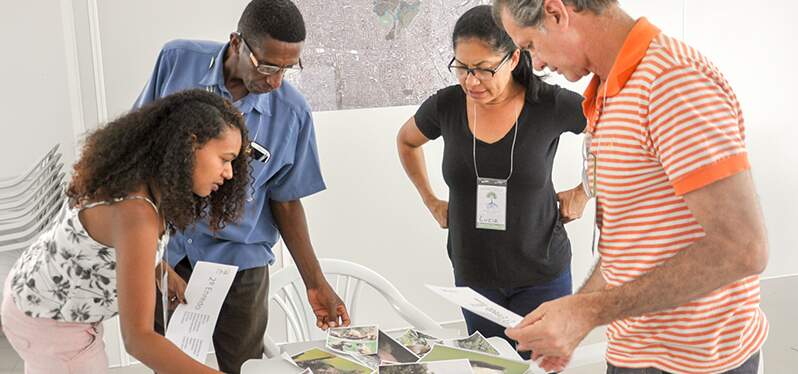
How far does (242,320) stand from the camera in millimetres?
2135

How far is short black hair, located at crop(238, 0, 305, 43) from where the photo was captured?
1872 mm

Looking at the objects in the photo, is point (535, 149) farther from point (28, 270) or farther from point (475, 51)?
point (28, 270)

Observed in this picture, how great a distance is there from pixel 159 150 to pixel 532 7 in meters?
0.83

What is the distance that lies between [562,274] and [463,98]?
0.60m

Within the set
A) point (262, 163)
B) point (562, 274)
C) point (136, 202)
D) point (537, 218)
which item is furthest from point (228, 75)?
point (562, 274)

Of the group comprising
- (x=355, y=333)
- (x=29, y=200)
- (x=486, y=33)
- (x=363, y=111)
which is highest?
(x=486, y=33)

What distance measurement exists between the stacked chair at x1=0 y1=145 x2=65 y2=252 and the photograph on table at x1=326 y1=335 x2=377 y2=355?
6.89 ft

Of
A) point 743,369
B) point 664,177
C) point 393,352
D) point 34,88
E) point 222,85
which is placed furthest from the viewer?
point 34,88

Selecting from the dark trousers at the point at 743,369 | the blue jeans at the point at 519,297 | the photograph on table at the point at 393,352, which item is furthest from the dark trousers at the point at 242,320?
the dark trousers at the point at 743,369

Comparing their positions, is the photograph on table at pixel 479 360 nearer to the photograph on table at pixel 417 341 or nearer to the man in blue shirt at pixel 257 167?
→ the photograph on table at pixel 417 341

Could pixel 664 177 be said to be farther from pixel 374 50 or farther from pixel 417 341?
pixel 374 50

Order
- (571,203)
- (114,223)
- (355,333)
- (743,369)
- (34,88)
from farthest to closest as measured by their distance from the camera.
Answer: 1. (34,88)
2. (571,203)
3. (355,333)
4. (114,223)
5. (743,369)

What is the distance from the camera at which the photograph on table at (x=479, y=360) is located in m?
1.62

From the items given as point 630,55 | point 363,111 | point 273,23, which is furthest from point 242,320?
point 363,111
